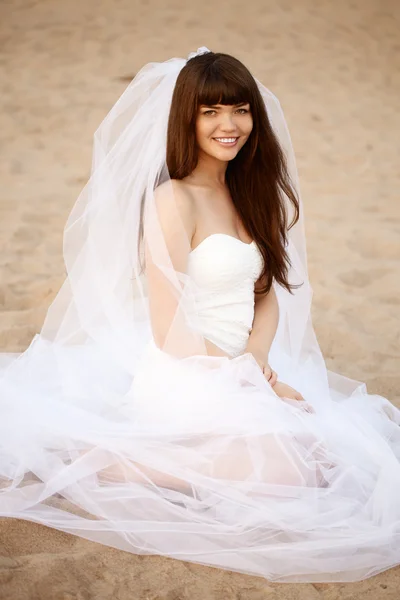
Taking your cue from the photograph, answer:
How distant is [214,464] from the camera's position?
2297mm

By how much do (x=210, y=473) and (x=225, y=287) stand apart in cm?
61

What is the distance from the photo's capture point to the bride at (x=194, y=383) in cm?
218

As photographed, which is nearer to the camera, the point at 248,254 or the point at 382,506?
the point at 382,506

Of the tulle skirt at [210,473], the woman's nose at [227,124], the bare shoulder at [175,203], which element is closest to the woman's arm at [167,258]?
the bare shoulder at [175,203]

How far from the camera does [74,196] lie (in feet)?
19.7

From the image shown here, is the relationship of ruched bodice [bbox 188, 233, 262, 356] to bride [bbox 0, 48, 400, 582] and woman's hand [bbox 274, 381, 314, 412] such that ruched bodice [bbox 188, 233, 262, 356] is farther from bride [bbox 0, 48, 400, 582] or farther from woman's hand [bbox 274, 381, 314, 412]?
woman's hand [bbox 274, 381, 314, 412]

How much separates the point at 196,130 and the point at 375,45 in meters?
7.03

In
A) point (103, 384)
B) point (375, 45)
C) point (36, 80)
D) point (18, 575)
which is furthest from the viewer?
point (375, 45)

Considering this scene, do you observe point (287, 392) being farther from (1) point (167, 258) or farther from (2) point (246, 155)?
(2) point (246, 155)

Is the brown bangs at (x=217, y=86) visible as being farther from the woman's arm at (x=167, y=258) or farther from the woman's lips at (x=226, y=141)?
the woman's arm at (x=167, y=258)

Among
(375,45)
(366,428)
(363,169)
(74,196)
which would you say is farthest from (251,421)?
(375,45)

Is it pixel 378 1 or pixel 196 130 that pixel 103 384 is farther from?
pixel 378 1

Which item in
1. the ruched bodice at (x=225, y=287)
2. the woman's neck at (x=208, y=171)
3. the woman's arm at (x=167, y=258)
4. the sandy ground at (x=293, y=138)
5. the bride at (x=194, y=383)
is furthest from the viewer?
the woman's neck at (x=208, y=171)

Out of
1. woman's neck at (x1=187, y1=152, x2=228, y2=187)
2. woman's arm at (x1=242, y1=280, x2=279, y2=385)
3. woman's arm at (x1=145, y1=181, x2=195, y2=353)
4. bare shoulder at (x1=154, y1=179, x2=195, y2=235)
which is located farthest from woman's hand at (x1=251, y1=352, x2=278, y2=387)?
woman's neck at (x1=187, y1=152, x2=228, y2=187)
